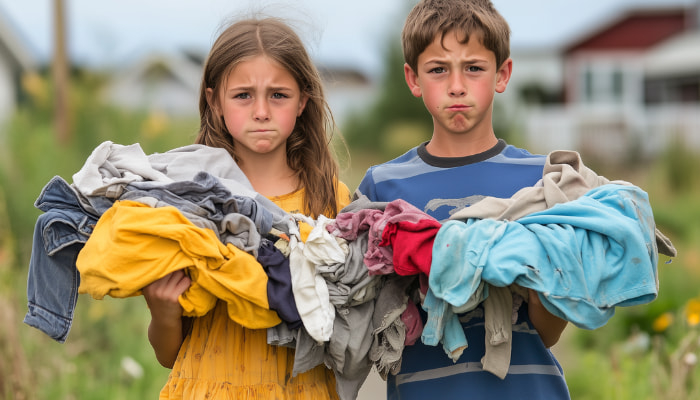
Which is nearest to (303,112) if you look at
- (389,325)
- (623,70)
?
(389,325)

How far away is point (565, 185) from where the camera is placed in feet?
8.04

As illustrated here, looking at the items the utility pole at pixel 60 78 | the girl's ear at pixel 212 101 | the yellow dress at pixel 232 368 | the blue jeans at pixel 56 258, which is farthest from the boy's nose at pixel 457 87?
the utility pole at pixel 60 78

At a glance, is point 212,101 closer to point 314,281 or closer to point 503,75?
point 314,281

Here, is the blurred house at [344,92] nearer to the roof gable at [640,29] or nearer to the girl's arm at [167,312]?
the girl's arm at [167,312]

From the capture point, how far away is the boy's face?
2.65 metres

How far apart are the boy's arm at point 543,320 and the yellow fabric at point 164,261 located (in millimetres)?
818

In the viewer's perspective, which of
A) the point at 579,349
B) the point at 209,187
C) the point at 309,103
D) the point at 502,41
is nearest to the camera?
the point at 209,187

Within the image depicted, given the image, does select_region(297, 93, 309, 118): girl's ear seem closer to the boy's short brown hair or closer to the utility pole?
the boy's short brown hair

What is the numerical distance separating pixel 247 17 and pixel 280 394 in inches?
57.5

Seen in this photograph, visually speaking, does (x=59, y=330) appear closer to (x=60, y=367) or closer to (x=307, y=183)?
(x=307, y=183)

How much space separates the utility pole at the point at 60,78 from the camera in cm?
752

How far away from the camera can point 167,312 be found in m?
2.40

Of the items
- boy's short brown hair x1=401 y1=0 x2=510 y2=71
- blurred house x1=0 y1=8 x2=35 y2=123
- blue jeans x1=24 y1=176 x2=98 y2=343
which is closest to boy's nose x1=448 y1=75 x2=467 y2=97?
boy's short brown hair x1=401 y1=0 x2=510 y2=71

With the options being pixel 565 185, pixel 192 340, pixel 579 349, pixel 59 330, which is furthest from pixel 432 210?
pixel 579 349
